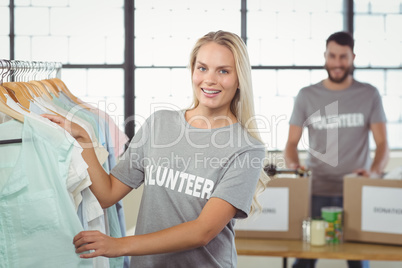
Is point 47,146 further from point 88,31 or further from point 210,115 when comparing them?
point 88,31

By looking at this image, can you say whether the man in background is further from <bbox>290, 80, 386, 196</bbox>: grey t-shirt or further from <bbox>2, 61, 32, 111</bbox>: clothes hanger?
<bbox>2, 61, 32, 111</bbox>: clothes hanger

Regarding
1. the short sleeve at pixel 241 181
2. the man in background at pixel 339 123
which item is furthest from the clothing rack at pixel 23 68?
the man in background at pixel 339 123

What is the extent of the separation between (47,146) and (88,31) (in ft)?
9.81

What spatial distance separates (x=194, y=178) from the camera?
156 cm

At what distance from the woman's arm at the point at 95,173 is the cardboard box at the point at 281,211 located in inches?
38.1

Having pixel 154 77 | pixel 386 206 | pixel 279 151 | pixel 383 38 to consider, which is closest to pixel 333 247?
pixel 386 206

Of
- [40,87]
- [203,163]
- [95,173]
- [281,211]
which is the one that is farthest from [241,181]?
[281,211]

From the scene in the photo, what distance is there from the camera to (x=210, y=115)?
5.47ft

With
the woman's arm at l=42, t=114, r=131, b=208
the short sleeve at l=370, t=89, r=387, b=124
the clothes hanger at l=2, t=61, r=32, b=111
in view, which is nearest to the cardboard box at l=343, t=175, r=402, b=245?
the short sleeve at l=370, t=89, r=387, b=124

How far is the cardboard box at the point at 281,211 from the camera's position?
97.3 inches

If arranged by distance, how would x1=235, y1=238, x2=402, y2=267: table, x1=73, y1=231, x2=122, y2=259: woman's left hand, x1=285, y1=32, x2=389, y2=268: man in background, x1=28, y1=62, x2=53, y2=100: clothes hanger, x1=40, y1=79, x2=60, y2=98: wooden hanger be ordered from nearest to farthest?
x1=73, y1=231, x2=122, y2=259: woman's left hand
x1=28, y1=62, x2=53, y2=100: clothes hanger
x1=40, y1=79, x2=60, y2=98: wooden hanger
x1=235, y1=238, x2=402, y2=267: table
x1=285, y1=32, x2=389, y2=268: man in background

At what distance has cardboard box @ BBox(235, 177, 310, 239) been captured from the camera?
247 centimetres

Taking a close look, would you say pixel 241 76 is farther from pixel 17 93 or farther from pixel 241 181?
pixel 17 93

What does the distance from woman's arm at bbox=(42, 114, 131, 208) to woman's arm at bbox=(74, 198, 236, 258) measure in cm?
27
